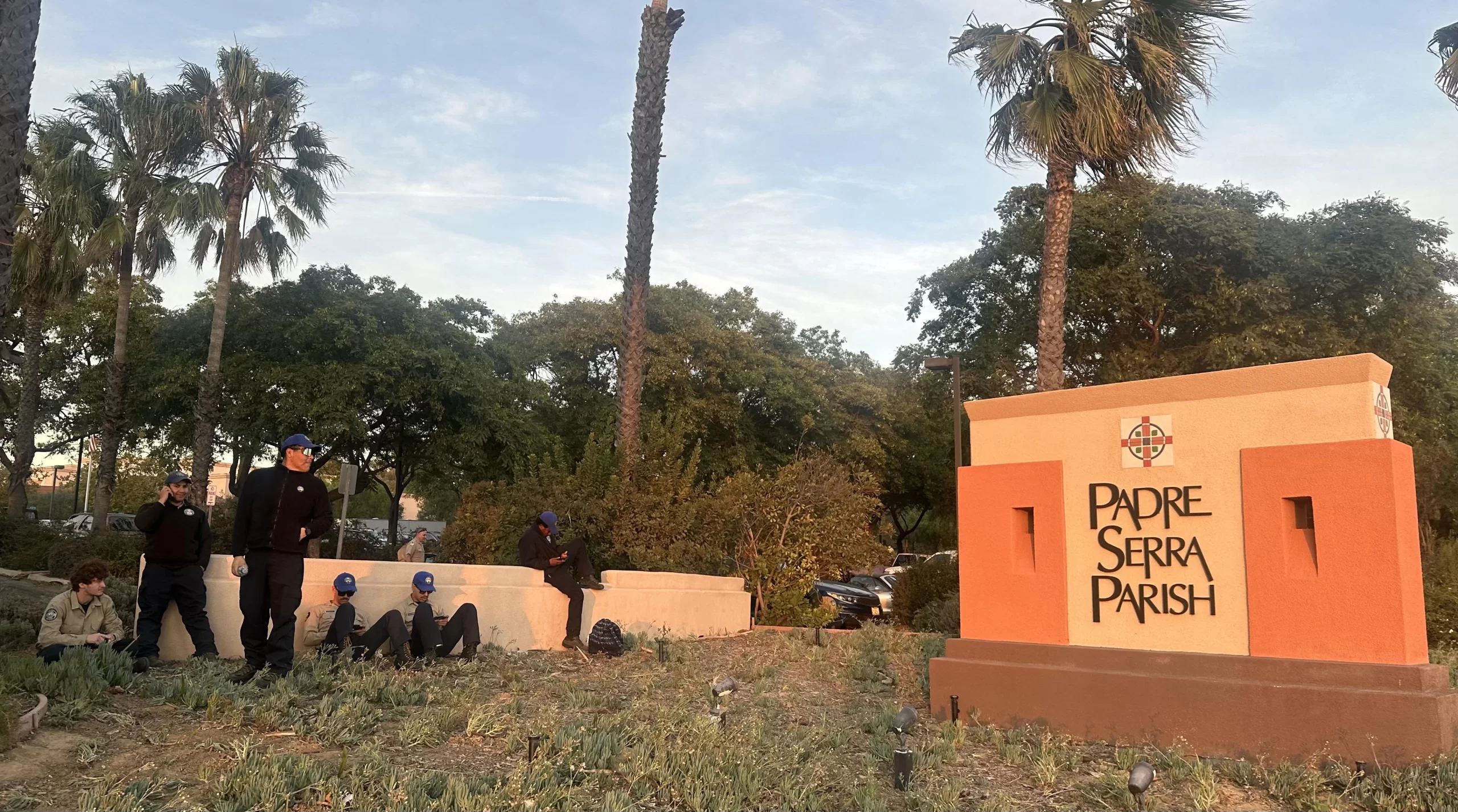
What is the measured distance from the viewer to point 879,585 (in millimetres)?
24344

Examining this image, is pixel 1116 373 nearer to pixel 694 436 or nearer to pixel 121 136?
pixel 694 436

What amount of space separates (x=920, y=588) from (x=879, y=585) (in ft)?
24.4

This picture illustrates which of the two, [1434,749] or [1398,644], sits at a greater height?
[1398,644]

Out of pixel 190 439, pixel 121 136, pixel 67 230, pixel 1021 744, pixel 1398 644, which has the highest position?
pixel 121 136

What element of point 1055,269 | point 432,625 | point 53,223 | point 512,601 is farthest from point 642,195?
point 53,223

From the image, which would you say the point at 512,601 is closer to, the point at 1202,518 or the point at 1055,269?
the point at 1202,518

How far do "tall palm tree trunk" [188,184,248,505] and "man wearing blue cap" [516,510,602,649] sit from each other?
12.1m

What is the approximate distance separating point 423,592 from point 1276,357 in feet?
67.5

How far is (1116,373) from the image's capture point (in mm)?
25375

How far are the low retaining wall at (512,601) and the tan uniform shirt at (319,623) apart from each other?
11 cm

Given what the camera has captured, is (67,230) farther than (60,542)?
Yes

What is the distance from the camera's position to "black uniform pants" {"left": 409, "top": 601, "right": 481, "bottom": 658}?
9.98 m

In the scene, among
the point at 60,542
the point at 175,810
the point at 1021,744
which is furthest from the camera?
the point at 60,542

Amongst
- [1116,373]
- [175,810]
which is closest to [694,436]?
[1116,373]
